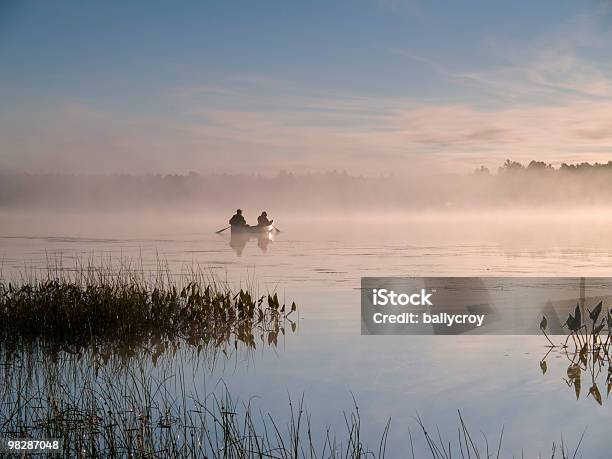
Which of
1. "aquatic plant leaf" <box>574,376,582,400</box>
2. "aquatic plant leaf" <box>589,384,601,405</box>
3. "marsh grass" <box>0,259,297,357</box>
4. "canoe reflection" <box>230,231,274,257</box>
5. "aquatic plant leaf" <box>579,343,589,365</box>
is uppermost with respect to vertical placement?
"canoe reflection" <box>230,231,274,257</box>

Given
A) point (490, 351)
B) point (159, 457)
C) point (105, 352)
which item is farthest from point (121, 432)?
point (490, 351)

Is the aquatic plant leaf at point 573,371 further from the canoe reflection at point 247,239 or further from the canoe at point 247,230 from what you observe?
the canoe at point 247,230

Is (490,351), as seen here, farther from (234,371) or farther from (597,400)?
(234,371)

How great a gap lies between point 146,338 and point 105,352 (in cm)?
122

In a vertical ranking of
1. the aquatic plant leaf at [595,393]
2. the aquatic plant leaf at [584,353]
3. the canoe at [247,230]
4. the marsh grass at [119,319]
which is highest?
the canoe at [247,230]

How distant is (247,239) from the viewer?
43531mm

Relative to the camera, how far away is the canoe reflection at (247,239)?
1528 inches

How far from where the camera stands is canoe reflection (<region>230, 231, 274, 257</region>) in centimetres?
3881

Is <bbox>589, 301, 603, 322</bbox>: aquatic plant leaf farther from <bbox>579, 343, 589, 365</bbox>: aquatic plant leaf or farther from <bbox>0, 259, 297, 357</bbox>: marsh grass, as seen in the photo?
<bbox>0, 259, 297, 357</bbox>: marsh grass

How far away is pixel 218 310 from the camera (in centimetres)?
1293

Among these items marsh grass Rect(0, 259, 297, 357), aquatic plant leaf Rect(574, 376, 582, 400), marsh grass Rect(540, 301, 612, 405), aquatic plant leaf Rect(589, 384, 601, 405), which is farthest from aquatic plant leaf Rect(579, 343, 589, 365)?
marsh grass Rect(0, 259, 297, 357)

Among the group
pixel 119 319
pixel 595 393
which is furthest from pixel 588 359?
pixel 119 319

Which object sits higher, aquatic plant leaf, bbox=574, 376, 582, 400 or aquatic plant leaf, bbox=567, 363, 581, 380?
aquatic plant leaf, bbox=567, 363, 581, 380

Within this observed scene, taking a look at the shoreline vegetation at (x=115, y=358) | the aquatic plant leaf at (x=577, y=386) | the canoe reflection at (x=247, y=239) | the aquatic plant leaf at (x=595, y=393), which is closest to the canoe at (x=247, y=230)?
the canoe reflection at (x=247, y=239)
